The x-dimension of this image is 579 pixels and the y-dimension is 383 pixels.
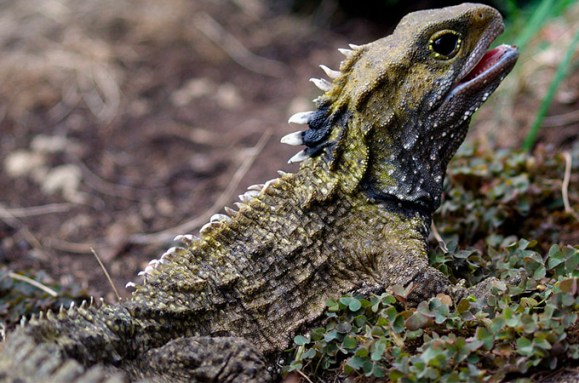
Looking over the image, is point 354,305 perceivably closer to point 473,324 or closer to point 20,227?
point 473,324

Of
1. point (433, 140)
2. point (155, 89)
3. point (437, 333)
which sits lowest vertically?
point (437, 333)

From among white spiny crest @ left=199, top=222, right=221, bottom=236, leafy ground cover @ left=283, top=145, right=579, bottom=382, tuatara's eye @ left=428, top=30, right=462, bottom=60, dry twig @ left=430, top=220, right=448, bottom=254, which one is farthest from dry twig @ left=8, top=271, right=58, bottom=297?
tuatara's eye @ left=428, top=30, right=462, bottom=60

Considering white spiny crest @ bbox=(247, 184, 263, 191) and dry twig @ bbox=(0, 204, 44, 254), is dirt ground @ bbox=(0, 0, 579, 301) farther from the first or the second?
white spiny crest @ bbox=(247, 184, 263, 191)

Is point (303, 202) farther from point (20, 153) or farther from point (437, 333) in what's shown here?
point (20, 153)

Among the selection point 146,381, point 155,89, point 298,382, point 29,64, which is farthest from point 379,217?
point 29,64

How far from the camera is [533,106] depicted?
7.81m

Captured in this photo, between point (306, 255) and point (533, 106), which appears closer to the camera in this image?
point (306, 255)

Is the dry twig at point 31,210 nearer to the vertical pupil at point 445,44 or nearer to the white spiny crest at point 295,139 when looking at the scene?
the white spiny crest at point 295,139

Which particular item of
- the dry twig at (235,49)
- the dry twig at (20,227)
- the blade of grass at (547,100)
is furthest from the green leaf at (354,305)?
the dry twig at (235,49)

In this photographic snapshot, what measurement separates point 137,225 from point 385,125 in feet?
13.6

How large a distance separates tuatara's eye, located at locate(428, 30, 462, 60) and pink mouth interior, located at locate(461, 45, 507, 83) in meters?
0.21

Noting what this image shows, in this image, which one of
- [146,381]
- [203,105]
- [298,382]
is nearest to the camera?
[146,381]

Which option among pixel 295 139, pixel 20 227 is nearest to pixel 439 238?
pixel 295 139

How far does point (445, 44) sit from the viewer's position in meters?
4.52
